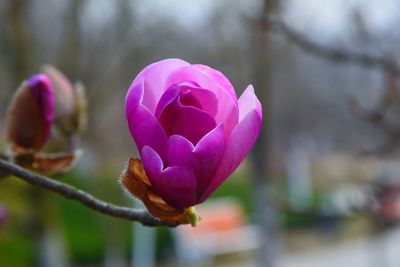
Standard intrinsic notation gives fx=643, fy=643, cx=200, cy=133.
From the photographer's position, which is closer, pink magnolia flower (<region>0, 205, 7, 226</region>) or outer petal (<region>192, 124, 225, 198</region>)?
outer petal (<region>192, 124, 225, 198</region>)

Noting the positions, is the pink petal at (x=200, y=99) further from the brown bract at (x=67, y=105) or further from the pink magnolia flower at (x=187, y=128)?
the brown bract at (x=67, y=105)

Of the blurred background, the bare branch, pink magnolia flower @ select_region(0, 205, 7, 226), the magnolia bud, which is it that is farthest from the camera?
the blurred background

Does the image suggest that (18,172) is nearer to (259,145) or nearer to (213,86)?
(213,86)

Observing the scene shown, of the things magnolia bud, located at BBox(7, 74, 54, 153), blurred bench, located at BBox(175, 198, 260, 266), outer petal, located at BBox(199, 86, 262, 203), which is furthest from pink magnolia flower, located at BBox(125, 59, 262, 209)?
blurred bench, located at BBox(175, 198, 260, 266)

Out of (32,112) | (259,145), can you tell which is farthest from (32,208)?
(32,112)

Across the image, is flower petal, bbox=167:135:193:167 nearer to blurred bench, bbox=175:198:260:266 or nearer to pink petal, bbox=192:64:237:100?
pink petal, bbox=192:64:237:100

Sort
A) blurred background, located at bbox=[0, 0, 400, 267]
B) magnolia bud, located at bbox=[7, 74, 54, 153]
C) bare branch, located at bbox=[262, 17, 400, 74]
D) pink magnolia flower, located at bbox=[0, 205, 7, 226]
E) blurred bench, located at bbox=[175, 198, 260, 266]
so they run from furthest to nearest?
blurred bench, located at bbox=[175, 198, 260, 266] → blurred background, located at bbox=[0, 0, 400, 267] → bare branch, located at bbox=[262, 17, 400, 74] → pink magnolia flower, located at bbox=[0, 205, 7, 226] → magnolia bud, located at bbox=[7, 74, 54, 153]

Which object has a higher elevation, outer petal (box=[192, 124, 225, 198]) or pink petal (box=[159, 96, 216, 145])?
pink petal (box=[159, 96, 216, 145])

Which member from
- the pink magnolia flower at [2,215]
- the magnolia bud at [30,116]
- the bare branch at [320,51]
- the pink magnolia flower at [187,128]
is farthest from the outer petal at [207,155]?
the bare branch at [320,51]
